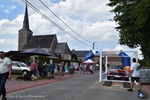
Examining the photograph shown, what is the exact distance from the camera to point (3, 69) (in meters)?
8.68

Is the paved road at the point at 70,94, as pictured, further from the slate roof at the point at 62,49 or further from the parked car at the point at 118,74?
the slate roof at the point at 62,49

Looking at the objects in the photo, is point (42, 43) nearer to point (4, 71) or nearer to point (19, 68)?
point (19, 68)

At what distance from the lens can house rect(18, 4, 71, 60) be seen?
120812 mm

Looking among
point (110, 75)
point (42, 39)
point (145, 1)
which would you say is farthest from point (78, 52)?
point (145, 1)

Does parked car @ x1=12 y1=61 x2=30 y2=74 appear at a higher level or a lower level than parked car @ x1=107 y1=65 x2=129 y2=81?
higher

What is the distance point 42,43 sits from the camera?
122312 mm

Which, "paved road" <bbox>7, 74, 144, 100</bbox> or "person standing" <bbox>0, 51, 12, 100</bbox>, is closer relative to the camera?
"person standing" <bbox>0, 51, 12, 100</bbox>

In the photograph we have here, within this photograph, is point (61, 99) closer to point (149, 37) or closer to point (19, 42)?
point (149, 37)

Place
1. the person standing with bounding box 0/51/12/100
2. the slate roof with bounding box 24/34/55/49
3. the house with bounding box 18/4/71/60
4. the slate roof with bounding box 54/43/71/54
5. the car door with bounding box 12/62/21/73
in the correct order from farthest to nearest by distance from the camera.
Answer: the slate roof with bounding box 54/43/71/54 → the slate roof with bounding box 24/34/55/49 → the house with bounding box 18/4/71/60 → the car door with bounding box 12/62/21/73 → the person standing with bounding box 0/51/12/100

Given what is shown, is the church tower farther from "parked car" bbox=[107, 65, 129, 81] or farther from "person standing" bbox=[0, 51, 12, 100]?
"person standing" bbox=[0, 51, 12, 100]

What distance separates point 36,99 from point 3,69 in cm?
192

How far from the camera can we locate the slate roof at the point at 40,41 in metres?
121

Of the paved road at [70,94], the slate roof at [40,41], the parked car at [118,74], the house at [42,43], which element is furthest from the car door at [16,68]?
the slate roof at [40,41]

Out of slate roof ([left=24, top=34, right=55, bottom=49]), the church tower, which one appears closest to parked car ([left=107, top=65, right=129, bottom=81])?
the church tower
